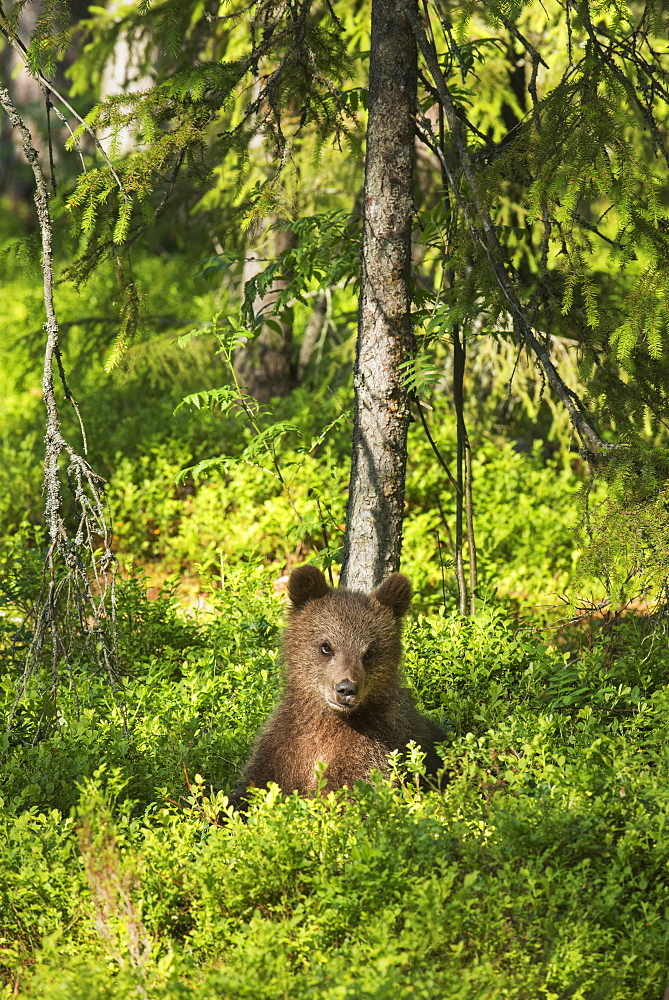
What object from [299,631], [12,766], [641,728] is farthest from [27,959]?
[641,728]

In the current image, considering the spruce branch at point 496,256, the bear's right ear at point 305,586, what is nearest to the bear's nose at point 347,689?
the bear's right ear at point 305,586

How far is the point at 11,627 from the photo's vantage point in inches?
273

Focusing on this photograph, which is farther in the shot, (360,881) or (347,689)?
(347,689)

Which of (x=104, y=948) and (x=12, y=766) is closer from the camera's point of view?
(x=104, y=948)

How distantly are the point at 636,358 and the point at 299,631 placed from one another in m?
2.36

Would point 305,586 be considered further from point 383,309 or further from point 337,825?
point 383,309

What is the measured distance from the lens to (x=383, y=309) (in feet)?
20.0


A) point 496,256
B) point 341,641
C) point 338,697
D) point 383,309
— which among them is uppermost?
point 496,256

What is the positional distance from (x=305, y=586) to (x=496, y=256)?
2.12m

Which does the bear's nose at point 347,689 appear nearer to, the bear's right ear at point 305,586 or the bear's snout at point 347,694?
the bear's snout at point 347,694

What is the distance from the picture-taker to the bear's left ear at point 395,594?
17.0 ft

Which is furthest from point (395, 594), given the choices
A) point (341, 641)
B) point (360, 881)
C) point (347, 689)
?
point (360, 881)

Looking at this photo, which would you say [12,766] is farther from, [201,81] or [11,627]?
[201,81]

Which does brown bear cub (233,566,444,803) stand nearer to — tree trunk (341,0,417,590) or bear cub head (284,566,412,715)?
bear cub head (284,566,412,715)
